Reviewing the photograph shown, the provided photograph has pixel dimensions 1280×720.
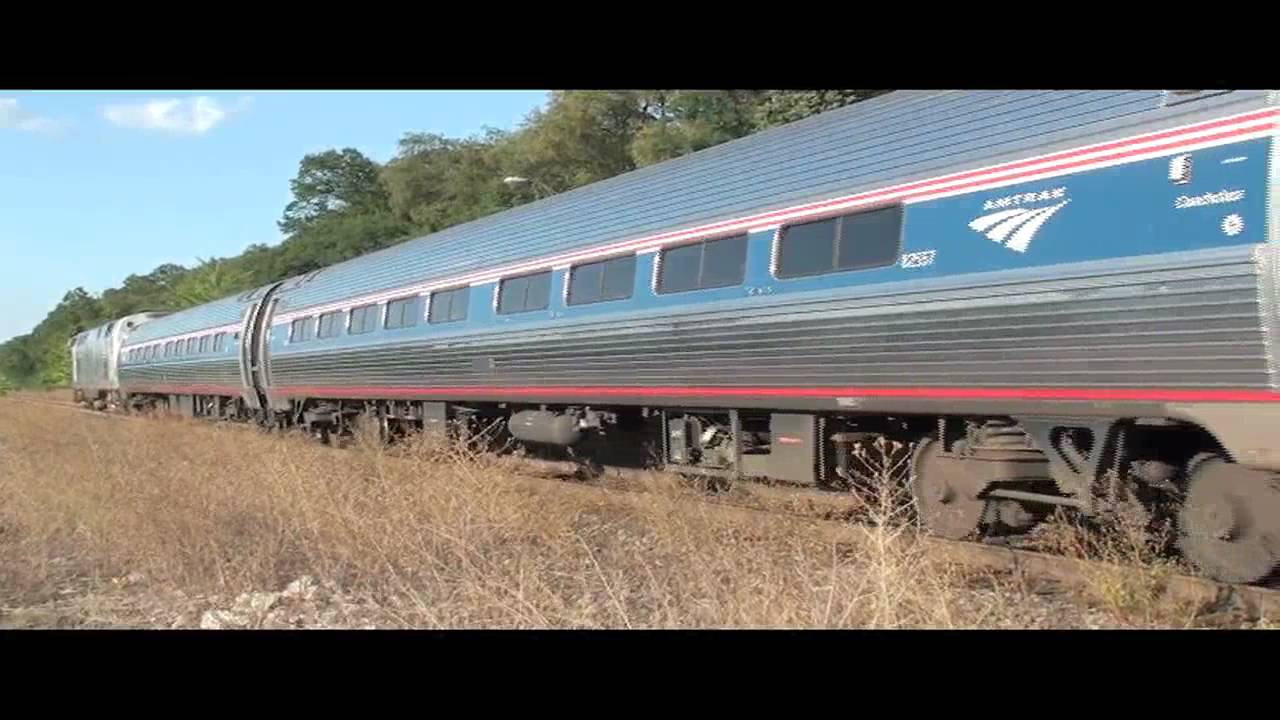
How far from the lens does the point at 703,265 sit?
9.13 metres

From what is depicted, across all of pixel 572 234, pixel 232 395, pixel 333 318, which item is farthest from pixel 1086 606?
pixel 232 395

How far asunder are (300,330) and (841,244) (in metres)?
13.0

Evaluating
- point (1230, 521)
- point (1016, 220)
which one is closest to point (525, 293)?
point (1016, 220)

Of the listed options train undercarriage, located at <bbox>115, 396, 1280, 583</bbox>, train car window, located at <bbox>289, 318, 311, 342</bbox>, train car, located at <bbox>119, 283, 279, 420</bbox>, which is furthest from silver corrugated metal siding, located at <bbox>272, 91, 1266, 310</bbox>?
train car, located at <bbox>119, 283, 279, 420</bbox>

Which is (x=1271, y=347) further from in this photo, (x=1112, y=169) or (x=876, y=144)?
(x=876, y=144)

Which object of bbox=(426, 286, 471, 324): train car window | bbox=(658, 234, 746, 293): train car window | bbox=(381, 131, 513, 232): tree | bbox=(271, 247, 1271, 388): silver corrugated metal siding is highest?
bbox=(381, 131, 513, 232): tree

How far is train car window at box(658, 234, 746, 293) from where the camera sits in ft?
28.8

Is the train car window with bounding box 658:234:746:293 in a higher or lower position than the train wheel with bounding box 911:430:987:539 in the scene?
higher

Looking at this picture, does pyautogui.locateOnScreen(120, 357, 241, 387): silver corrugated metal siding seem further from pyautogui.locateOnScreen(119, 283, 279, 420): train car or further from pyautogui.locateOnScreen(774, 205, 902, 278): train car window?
pyautogui.locateOnScreen(774, 205, 902, 278): train car window

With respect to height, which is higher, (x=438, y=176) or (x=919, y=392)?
(x=438, y=176)

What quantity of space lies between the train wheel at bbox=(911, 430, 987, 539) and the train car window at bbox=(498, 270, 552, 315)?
4.65m

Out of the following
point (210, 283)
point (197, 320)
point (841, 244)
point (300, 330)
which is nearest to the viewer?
point (841, 244)

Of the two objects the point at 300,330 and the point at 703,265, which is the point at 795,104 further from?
the point at 703,265
